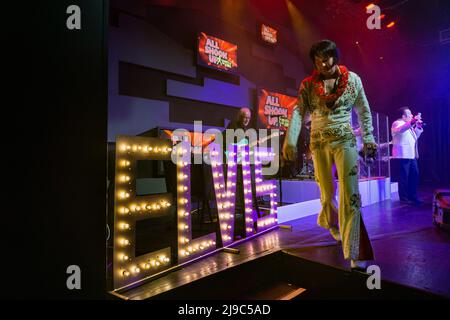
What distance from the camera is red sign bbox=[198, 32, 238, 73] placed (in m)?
5.21

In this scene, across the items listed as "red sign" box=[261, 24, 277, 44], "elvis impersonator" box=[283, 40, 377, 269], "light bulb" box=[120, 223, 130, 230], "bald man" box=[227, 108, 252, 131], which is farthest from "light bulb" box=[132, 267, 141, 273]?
"red sign" box=[261, 24, 277, 44]

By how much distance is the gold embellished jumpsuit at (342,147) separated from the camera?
195 cm

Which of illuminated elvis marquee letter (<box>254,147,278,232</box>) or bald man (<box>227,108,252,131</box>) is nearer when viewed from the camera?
illuminated elvis marquee letter (<box>254,147,278,232</box>)

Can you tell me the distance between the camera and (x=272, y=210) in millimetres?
3395

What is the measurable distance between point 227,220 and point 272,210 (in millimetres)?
922

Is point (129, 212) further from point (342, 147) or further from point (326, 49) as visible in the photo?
point (326, 49)

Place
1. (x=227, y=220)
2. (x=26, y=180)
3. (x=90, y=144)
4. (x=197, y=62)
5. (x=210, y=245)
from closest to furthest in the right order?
(x=26, y=180)
(x=90, y=144)
(x=210, y=245)
(x=227, y=220)
(x=197, y=62)

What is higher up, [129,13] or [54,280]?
[129,13]

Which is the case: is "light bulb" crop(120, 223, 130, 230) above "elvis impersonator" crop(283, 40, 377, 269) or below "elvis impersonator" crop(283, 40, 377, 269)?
below

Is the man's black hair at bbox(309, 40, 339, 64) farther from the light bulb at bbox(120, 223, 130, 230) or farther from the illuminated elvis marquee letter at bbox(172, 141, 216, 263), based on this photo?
the light bulb at bbox(120, 223, 130, 230)

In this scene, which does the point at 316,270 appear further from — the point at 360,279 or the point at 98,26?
the point at 98,26

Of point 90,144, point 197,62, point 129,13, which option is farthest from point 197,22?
point 90,144

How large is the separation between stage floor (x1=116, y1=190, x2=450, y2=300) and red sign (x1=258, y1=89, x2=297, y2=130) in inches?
134

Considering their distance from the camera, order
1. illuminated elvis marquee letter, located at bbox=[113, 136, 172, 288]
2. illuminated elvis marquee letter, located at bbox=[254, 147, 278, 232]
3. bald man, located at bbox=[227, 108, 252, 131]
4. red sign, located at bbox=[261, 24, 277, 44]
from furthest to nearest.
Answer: red sign, located at bbox=[261, 24, 277, 44], bald man, located at bbox=[227, 108, 252, 131], illuminated elvis marquee letter, located at bbox=[254, 147, 278, 232], illuminated elvis marquee letter, located at bbox=[113, 136, 172, 288]
